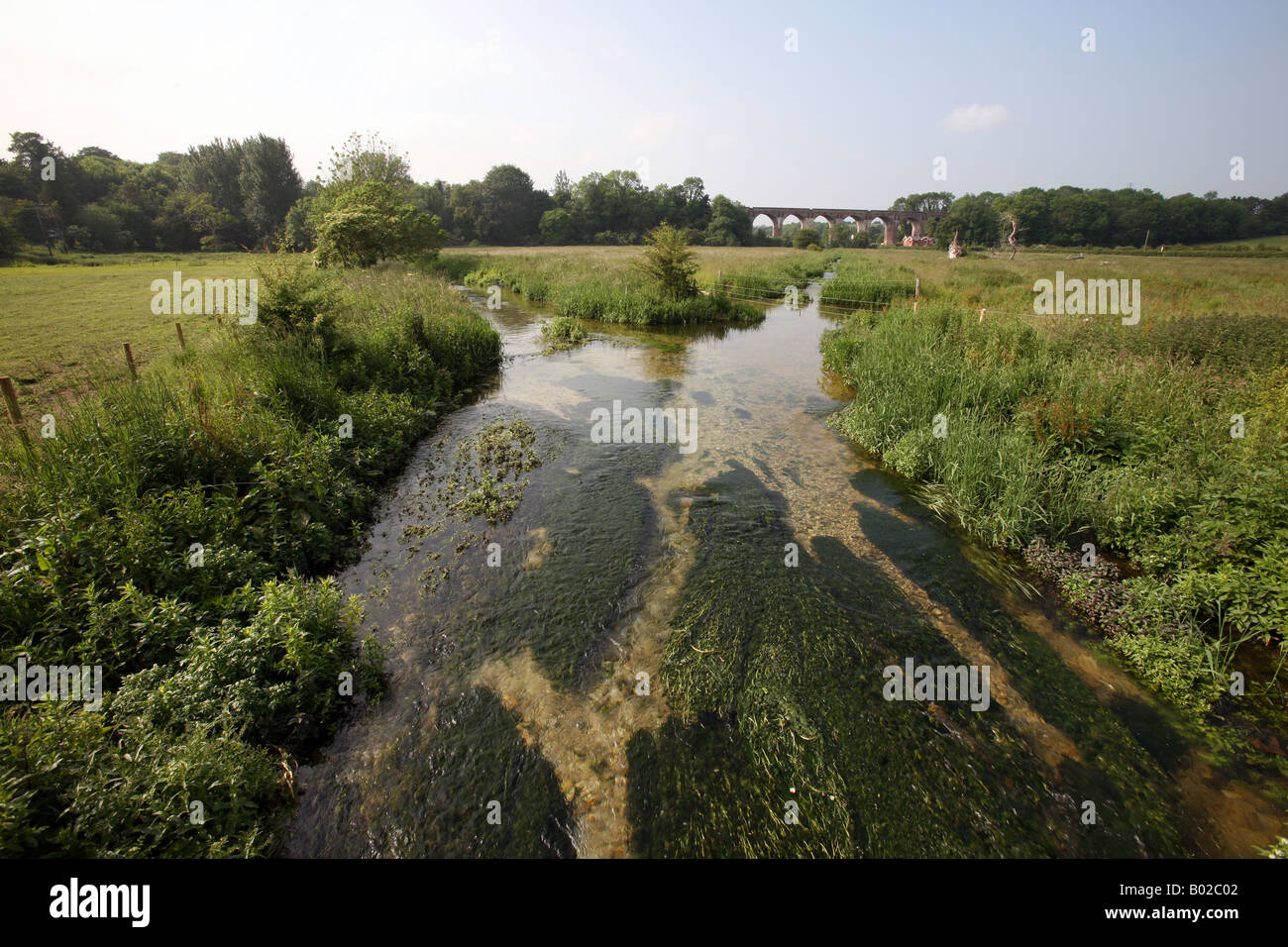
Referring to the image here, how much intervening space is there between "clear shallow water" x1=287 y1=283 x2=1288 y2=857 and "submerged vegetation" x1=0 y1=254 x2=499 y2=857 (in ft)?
1.88

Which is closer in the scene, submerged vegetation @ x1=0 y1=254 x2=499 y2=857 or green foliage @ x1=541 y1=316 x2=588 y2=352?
submerged vegetation @ x1=0 y1=254 x2=499 y2=857

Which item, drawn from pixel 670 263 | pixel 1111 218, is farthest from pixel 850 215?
pixel 670 263

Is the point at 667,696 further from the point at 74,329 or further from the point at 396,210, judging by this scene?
the point at 396,210

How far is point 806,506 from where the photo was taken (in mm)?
8508

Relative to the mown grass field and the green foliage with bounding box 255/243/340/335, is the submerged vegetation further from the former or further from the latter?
the mown grass field

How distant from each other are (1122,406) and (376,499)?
478 inches

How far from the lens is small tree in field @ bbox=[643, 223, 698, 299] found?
2342 cm

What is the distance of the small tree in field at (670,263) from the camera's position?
76.8 feet

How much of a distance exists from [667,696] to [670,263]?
74.4 feet

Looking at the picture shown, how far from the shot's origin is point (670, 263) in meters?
24.0

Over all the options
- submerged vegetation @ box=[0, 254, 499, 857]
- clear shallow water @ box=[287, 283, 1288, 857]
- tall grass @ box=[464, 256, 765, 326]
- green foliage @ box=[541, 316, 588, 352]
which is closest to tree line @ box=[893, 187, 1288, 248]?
tall grass @ box=[464, 256, 765, 326]

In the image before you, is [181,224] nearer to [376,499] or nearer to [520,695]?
[376,499]
